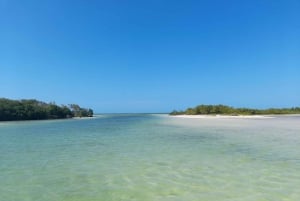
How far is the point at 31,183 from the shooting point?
5.77 metres

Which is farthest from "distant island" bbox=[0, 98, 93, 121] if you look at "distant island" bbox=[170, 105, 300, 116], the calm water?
the calm water

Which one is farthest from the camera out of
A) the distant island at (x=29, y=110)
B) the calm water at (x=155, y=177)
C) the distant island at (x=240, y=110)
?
the distant island at (x=240, y=110)

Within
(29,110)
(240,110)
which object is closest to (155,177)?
(29,110)

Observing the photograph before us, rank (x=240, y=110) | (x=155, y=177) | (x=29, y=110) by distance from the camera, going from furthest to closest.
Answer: (x=240, y=110) → (x=29, y=110) → (x=155, y=177)

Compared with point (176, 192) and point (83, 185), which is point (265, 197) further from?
point (83, 185)

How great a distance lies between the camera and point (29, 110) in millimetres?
68438

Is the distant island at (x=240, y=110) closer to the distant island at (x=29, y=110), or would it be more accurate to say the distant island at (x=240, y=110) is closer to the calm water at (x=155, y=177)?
the distant island at (x=29, y=110)

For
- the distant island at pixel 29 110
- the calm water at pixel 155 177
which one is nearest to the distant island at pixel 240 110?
the distant island at pixel 29 110

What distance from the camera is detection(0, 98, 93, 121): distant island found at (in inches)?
2468

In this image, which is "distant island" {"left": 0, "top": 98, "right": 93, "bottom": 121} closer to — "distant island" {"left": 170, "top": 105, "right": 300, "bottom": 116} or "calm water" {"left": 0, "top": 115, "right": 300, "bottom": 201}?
"distant island" {"left": 170, "top": 105, "right": 300, "bottom": 116}

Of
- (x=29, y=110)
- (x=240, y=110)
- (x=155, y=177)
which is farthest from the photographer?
(x=240, y=110)

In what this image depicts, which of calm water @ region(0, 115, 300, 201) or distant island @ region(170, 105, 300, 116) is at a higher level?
distant island @ region(170, 105, 300, 116)

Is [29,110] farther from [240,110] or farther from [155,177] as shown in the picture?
[155,177]

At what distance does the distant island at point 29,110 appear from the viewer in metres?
62.7
